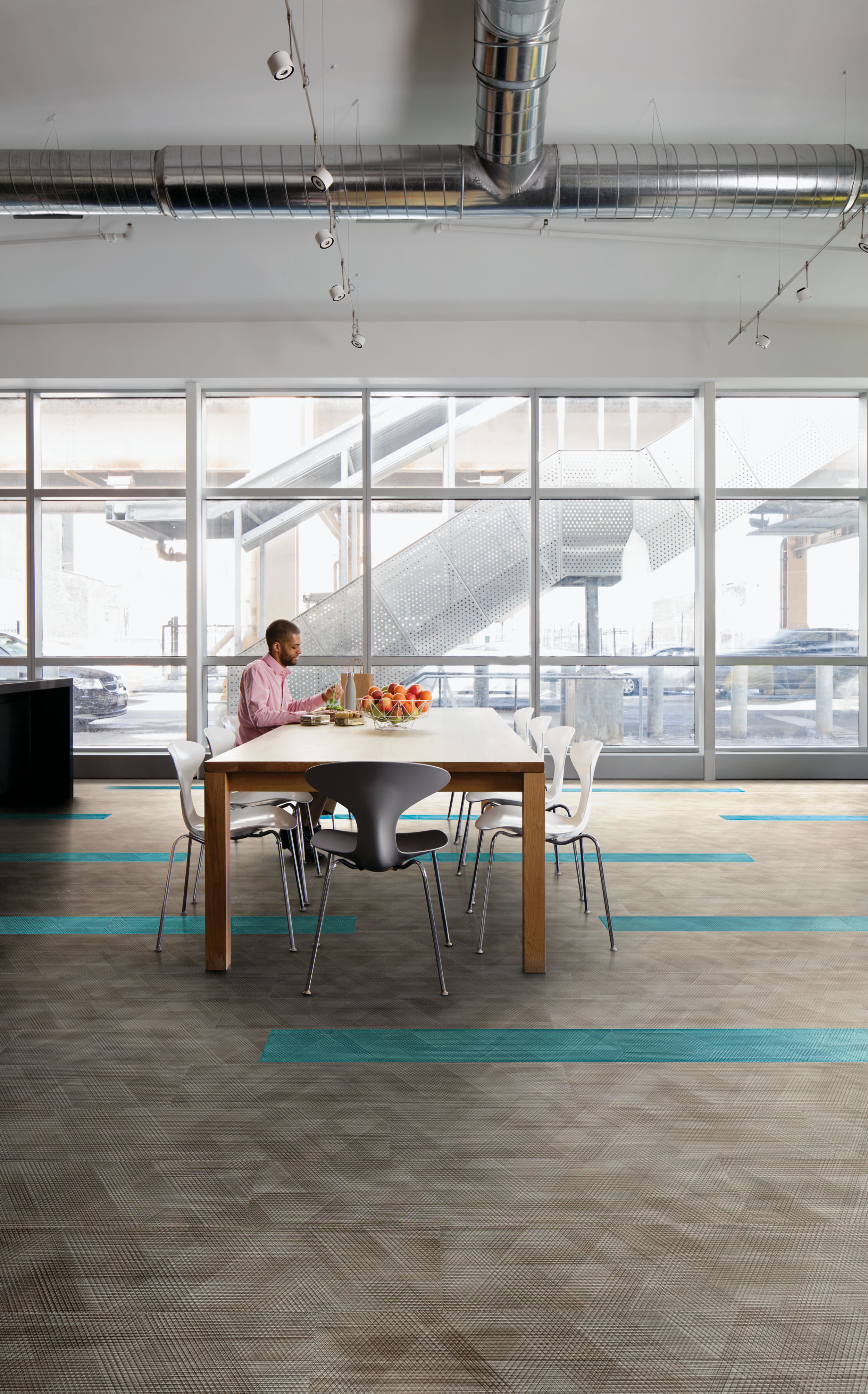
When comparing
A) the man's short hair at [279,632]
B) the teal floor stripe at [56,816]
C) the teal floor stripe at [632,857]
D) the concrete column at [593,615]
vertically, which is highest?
the concrete column at [593,615]

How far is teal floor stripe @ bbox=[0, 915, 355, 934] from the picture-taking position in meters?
3.92

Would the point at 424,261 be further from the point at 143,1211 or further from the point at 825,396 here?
the point at 143,1211

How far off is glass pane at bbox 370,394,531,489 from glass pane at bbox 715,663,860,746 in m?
3.14

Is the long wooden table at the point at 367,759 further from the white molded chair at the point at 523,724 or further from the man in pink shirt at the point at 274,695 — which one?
the white molded chair at the point at 523,724

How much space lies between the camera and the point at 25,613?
8.61m

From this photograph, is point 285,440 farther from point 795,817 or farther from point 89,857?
point 795,817

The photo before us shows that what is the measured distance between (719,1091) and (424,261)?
702 centimetres

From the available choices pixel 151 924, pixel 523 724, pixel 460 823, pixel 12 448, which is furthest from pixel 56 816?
pixel 12 448

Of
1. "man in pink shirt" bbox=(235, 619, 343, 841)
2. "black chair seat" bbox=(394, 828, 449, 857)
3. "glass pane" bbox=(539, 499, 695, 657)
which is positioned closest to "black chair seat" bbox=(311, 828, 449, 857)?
"black chair seat" bbox=(394, 828, 449, 857)

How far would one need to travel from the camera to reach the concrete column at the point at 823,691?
8695 mm

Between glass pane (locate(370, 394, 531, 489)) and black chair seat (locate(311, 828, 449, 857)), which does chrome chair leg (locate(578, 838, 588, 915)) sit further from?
glass pane (locate(370, 394, 531, 489))

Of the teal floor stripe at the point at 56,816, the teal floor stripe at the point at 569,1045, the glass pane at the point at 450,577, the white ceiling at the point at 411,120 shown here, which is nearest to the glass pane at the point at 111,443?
the white ceiling at the point at 411,120

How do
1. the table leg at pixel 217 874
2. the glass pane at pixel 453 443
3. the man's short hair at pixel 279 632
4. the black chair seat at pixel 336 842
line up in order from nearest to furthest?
the black chair seat at pixel 336 842 → the table leg at pixel 217 874 → the man's short hair at pixel 279 632 → the glass pane at pixel 453 443

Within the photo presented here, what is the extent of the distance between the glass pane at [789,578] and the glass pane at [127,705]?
5.68 m
